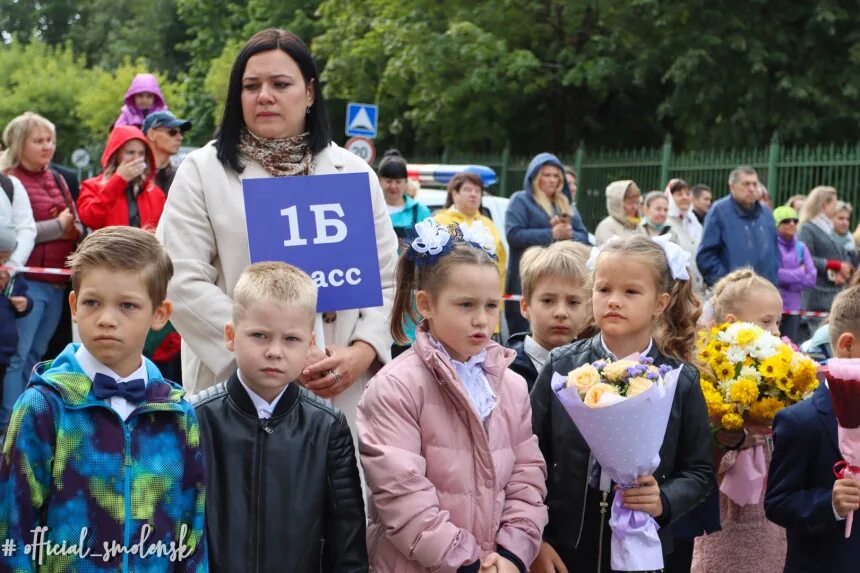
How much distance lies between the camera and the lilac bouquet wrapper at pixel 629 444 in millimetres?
4078

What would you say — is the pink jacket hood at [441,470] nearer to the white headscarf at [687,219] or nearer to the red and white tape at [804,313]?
the red and white tape at [804,313]

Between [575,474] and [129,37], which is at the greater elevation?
[129,37]

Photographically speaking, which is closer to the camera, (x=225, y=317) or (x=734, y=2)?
(x=225, y=317)

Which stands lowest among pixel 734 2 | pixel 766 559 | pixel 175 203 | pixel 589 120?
pixel 766 559

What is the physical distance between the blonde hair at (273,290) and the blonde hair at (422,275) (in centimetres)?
50

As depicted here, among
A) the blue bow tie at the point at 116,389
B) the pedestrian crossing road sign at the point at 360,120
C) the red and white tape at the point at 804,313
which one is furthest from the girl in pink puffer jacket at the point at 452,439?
the pedestrian crossing road sign at the point at 360,120

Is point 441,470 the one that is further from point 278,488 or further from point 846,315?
point 846,315

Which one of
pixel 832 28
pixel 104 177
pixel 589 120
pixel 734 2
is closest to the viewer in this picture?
pixel 104 177

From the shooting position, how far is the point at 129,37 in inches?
2128

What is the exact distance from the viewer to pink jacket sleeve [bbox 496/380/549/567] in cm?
423

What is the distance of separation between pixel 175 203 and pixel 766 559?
307cm

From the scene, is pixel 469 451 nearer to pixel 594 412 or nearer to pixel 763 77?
pixel 594 412

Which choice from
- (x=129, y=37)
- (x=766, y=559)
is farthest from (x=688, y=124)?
(x=129, y=37)

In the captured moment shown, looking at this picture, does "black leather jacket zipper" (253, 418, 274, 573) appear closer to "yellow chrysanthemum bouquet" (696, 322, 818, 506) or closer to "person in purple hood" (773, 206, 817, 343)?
"yellow chrysanthemum bouquet" (696, 322, 818, 506)
